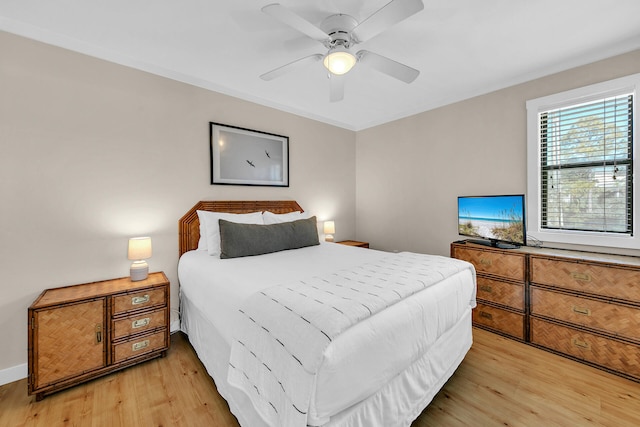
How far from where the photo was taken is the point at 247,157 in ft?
10.8

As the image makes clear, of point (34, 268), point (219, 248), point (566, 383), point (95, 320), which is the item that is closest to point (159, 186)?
point (219, 248)

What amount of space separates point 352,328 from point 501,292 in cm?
223

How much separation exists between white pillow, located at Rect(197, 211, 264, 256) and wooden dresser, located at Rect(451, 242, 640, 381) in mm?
2482

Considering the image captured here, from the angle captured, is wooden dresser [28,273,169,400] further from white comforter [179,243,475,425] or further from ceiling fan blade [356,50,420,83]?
ceiling fan blade [356,50,420,83]

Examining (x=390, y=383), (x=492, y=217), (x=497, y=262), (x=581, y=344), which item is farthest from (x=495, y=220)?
(x=390, y=383)

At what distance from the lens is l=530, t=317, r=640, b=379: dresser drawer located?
2.02m

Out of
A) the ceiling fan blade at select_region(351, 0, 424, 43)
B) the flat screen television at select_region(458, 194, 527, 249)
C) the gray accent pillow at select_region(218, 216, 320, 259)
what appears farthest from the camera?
the flat screen television at select_region(458, 194, 527, 249)

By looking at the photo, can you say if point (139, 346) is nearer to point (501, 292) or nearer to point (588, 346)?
point (501, 292)

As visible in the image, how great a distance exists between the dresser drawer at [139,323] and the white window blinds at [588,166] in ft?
12.3

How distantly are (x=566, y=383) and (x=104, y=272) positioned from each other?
381 centimetres

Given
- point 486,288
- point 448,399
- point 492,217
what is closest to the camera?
point 448,399

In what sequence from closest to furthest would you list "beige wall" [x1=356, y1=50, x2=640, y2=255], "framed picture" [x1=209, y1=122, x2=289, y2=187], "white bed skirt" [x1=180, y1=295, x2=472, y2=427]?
1. "white bed skirt" [x1=180, y1=295, x2=472, y2=427]
2. "beige wall" [x1=356, y1=50, x2=640, y2=255]
3. "framed picture" [x1=209, y1=122, x2=289, y2=187]

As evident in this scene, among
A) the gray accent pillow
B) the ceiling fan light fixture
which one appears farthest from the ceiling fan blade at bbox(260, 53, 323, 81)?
the gray accent pillow

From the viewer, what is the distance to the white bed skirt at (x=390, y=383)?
126 centimetres
